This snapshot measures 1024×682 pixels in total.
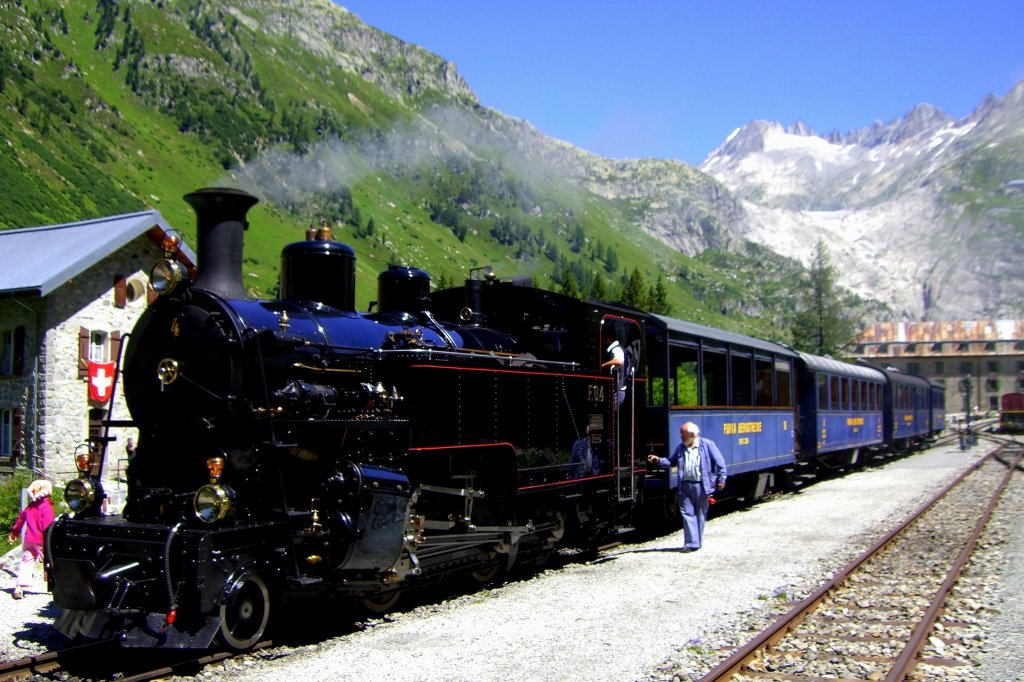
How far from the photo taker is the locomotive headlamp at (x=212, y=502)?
20.9ft

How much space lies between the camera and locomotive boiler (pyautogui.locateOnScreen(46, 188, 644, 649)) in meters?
6.41

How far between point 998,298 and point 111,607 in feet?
645

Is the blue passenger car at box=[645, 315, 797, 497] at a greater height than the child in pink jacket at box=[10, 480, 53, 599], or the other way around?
the blue passenger car at box=[645, 315, 797, 497]

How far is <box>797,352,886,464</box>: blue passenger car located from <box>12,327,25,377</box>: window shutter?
54.8 ft

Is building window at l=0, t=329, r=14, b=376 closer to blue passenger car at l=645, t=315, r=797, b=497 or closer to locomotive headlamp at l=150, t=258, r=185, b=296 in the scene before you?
locomotive headlamp at l=150, t=258, r=185, b=296

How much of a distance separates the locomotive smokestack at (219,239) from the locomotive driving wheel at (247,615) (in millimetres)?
2476

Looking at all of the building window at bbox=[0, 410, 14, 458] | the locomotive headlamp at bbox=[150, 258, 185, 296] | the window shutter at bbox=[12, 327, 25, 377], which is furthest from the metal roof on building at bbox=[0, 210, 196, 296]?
the locomotive headlamp at bbox=[150, 258, 185, 296]

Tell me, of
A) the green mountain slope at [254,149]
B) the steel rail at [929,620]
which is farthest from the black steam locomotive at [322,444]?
the green mountain slope at [254,149]

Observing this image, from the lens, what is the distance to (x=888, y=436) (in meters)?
30.4

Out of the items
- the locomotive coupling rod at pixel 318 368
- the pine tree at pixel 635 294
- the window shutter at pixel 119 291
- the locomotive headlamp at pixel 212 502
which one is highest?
the pine tree at pixel 635 294

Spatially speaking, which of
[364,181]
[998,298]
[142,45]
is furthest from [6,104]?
[998,298]

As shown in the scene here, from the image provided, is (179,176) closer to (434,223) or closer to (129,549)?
(434,223)

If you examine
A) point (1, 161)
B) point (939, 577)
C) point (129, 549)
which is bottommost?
point (939, 577)

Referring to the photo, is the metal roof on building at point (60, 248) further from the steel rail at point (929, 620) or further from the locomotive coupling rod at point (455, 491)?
the steel rail at point (929, 620)
